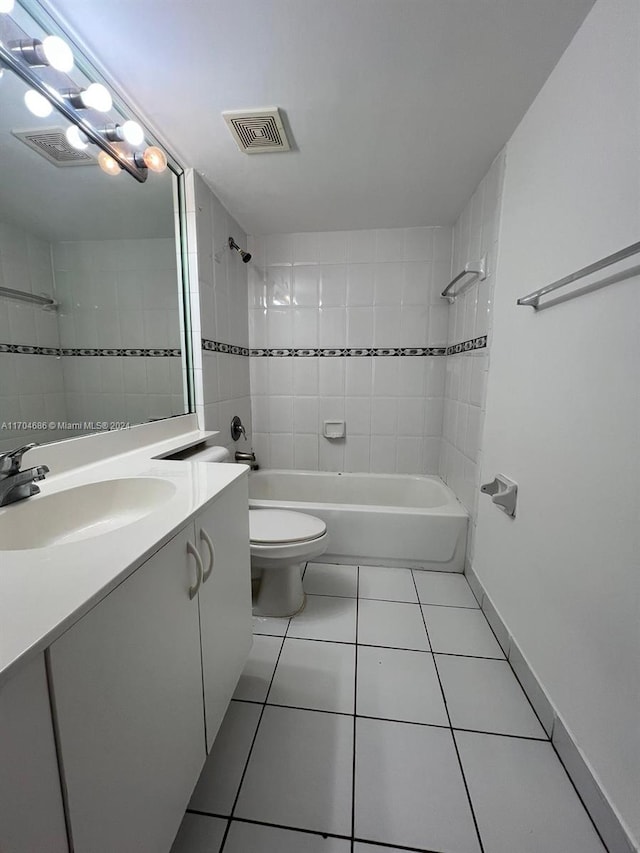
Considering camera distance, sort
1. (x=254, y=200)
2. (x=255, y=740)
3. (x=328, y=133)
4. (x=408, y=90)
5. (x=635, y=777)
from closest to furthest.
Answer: (x=635, y=777), (x=255, y=740), (x=408, y=90), (x=328, y=133), (x=254, y=200)

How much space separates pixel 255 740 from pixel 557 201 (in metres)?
1.87

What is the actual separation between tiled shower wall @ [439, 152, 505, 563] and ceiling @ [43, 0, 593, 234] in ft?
0.62

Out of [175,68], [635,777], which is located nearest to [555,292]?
[635,777]

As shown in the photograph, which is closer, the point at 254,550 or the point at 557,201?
the point at 557,201

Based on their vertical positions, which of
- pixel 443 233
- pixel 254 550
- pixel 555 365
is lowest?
pixel 254 550

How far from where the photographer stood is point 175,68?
1.09 m

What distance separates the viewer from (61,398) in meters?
1.11

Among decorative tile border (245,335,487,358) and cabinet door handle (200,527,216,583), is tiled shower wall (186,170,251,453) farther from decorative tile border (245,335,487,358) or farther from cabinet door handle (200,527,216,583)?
cabinet door handle (200,527,216,583)

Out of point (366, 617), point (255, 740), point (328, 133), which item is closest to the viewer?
point (255, 740)

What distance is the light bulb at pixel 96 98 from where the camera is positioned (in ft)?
3.31

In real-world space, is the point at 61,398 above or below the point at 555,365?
below

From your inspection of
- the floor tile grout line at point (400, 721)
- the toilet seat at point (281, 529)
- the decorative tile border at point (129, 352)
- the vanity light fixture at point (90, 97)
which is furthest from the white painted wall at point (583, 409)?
the decorative tile border at point (129, 352)

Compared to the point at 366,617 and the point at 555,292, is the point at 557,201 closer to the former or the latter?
the point at 555,292

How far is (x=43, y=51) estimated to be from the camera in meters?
0.88
